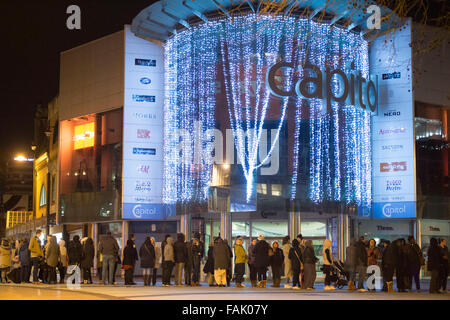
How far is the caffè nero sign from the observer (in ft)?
98.0

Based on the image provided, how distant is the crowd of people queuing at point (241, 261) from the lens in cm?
2183

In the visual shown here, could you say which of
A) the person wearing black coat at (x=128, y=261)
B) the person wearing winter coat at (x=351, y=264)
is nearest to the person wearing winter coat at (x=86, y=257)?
the person wearing black coat at (x=128, y=261)

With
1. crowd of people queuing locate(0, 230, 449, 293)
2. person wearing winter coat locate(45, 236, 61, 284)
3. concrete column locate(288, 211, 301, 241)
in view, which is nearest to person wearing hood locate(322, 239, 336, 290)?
crowd of people queuing locate(0, 230, 449, 293)

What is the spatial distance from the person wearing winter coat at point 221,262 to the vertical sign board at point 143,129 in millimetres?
9451

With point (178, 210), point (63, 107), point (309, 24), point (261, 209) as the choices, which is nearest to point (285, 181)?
point (261, 209)

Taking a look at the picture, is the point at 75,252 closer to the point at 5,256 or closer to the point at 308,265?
the point at 5,256

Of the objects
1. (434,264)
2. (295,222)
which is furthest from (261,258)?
(295,222)

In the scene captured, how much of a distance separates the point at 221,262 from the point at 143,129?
1079 centimetres

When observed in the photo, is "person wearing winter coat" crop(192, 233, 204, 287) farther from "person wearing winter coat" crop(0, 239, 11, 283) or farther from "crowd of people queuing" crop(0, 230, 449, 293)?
"person wearing winter coat" crop(0, 239, 11, 283)

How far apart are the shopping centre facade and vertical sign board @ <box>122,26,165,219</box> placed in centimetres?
4

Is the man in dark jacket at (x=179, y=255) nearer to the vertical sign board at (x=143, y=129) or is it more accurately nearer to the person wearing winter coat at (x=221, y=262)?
the person wearing winter coat at (x=221, y=262)

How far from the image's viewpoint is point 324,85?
Answer: 30.4 m

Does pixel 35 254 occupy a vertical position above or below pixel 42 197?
below

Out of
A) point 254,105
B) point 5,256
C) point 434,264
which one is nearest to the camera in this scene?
point 434,264
